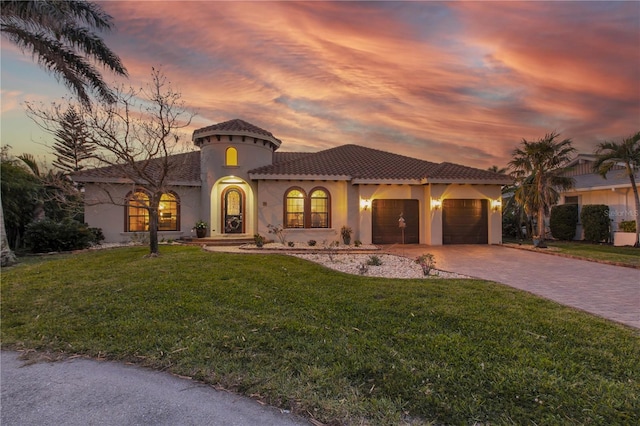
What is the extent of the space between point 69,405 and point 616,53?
53.5 ft

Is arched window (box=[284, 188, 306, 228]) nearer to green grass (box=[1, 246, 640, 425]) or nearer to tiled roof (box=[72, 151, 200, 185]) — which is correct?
tiled roof (box=[72, 151, 200, 185])

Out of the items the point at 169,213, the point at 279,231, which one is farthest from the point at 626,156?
the point at 169,213

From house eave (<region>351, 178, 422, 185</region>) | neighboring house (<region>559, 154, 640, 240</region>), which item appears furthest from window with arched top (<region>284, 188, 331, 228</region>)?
neighboring house (<region>559, 154, 640, 240</region>)

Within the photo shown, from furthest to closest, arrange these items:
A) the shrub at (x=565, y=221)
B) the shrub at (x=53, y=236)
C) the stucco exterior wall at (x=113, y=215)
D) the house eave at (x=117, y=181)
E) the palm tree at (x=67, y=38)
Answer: the shrub at (x=565, y=221)
the stucco exterior wall at (x=113, y=215)
the house eave at (x=117, y=181)
the shrub at (x=53, y=236)
the palm tree at (x=67, y=38)

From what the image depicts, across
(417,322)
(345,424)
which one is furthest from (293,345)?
(417,322)

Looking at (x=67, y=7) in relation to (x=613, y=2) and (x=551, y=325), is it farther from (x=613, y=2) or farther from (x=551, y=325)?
(x=613, y=2)

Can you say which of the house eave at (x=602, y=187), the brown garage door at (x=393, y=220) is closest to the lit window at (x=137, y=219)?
the brown garage door at (x=393, y=220)

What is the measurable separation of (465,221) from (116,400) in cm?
1685

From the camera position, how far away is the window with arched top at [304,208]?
630 inches

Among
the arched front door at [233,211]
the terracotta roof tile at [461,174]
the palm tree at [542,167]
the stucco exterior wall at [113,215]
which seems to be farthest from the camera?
the arched front door at [233,211]

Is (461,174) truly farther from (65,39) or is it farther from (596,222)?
(65,39)

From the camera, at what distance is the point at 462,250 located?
14.2 m

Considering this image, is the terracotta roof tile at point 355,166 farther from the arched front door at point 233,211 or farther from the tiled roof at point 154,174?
the tiled roof at point 154,174

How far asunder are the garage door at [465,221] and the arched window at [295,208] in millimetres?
7517
